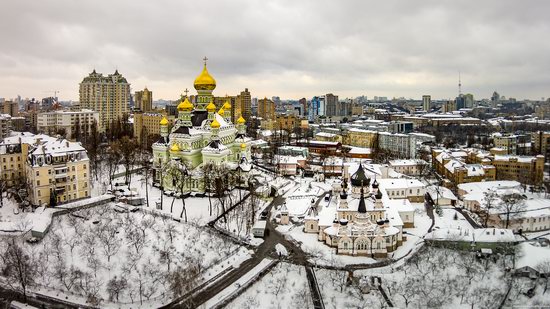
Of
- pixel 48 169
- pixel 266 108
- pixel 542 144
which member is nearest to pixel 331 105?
pixel 266 108

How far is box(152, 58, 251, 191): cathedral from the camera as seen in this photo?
3962 centimetres

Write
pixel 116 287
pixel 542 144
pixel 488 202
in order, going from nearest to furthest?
pixel 116 287
pixel 488 202
pixel 542 144

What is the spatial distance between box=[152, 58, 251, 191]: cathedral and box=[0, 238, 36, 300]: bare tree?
645 inches

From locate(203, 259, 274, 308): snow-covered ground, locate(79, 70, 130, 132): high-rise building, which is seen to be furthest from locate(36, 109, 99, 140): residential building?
locate(203, 259, 274, 308): snow-covered ground

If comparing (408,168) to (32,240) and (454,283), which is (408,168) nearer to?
(454,283)

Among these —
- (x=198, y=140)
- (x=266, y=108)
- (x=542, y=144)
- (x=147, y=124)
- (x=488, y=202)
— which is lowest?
(x=488, y=202)

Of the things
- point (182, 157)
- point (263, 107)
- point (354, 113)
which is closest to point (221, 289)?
point (182, 157)

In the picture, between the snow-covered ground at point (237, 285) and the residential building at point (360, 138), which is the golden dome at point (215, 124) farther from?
the residential building at point (360, 138)

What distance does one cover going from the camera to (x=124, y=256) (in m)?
24.2

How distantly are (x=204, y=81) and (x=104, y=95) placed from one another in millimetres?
45917

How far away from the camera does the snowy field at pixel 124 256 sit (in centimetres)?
2136

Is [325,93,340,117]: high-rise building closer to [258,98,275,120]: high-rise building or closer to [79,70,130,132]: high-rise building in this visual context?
[258,98,275,120]: high-rise building

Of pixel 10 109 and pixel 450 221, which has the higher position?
pixel 10 109

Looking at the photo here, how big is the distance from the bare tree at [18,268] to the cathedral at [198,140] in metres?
A: 16.4
